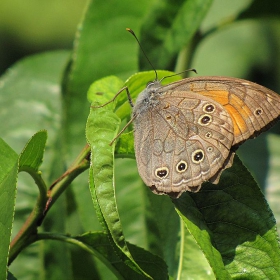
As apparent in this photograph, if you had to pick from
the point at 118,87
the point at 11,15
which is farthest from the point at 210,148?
the point at 11,15

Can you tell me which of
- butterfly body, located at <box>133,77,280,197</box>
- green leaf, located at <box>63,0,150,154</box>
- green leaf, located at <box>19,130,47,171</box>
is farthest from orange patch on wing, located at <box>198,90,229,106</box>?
green leaf, located at <box>19,130,47,171</box>

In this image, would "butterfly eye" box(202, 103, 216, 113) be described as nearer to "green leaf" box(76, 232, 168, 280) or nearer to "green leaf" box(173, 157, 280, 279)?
"green leaf" box(173, 157, 280, 279)

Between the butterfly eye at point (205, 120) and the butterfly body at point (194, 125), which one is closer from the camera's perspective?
the butterfly body at point (194, 125)

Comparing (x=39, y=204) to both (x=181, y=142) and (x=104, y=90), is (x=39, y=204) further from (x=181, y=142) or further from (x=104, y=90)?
(x=181, y=142)

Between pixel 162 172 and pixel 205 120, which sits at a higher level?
pixel 205 120

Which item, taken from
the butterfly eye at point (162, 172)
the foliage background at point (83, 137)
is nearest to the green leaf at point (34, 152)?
the butterfly eye at point (162, 172)

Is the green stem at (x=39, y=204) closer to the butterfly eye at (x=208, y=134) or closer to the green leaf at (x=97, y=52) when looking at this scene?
the butterfly eye at (x=208, y=134)

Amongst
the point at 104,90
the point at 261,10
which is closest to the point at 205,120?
the point at 104,90
